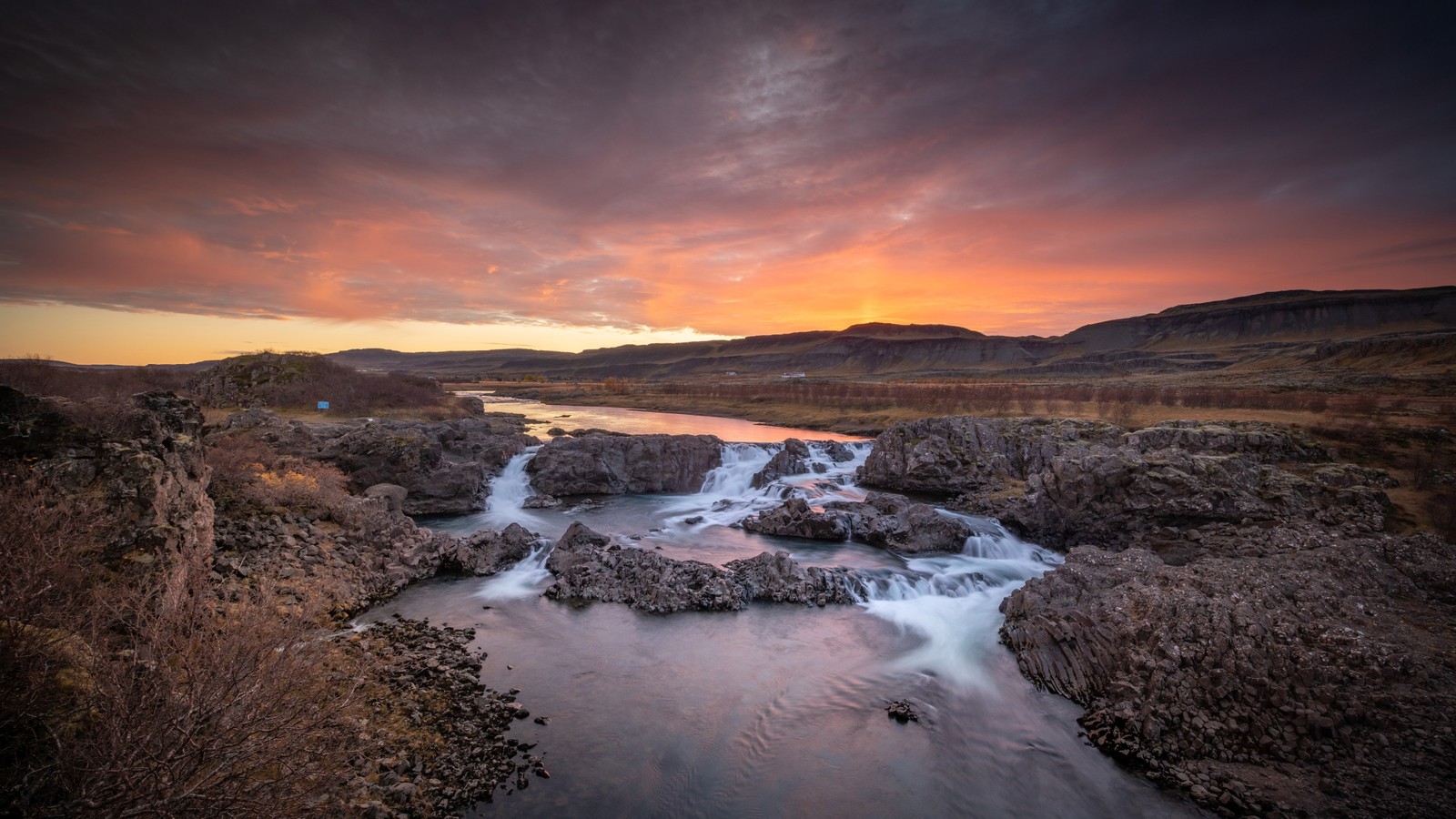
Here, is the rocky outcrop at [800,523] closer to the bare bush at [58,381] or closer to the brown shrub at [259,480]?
the brown shrub at [259,480]

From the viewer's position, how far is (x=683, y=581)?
17469 millimetres

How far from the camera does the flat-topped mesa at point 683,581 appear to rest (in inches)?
665

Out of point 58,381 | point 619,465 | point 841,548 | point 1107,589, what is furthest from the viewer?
point 619,465

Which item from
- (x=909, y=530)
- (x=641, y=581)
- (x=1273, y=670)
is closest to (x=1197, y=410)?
(x=909, y=530)

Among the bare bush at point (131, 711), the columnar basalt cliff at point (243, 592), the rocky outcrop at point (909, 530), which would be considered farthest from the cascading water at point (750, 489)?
the bare bush at point (131, 711)

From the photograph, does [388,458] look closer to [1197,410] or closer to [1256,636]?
[1256,636]

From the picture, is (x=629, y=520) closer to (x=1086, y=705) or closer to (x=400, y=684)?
(x=400, y=684)

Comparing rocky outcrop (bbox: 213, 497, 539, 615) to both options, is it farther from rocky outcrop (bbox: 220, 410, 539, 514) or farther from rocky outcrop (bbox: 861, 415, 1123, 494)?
rocky outcrop (bbox: 861, 415, 1123, 494)

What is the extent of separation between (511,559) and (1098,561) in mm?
18330

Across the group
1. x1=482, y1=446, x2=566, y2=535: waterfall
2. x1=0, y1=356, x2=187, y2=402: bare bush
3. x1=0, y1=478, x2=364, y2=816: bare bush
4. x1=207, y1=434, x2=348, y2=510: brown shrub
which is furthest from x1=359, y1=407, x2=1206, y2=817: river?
x1=0, y1=356, x2=187, y2=402: bare bush

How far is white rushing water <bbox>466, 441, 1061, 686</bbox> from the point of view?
52.1ft

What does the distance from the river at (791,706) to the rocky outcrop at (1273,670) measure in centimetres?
95

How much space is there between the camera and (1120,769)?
10.2 m

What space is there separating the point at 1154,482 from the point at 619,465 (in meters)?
25.4
